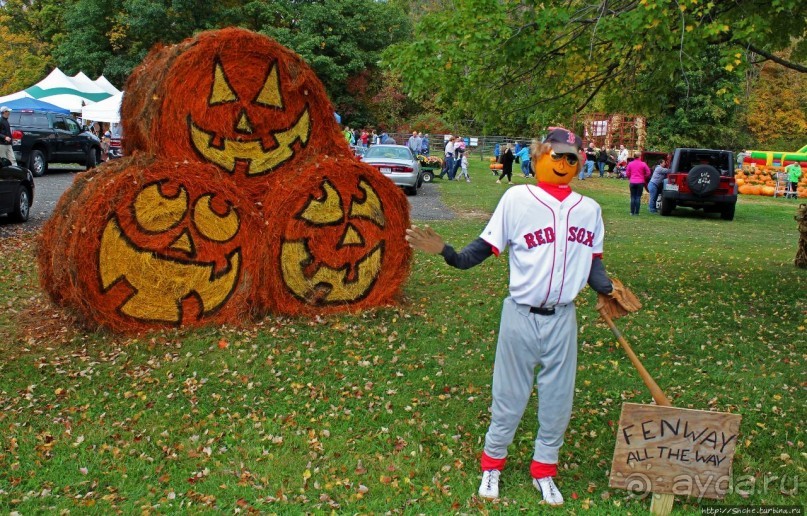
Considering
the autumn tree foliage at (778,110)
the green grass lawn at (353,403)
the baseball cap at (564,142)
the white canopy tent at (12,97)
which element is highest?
the autumn tree foliage at (778,110)

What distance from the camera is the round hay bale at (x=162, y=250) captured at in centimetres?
645

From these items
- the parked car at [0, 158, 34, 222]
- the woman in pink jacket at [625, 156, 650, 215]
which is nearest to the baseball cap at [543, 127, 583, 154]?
the parked car at [0, 158, 34, 222]

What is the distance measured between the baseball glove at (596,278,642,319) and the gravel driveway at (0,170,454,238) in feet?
21.2

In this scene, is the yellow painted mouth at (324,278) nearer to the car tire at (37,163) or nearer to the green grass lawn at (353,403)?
the green grass lawn at (353,403)

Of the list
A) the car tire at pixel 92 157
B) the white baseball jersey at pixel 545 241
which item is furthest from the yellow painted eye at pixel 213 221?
the car tire at pixel 92 157

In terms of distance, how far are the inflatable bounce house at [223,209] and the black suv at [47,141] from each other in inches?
586

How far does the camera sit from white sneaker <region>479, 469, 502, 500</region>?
420 cm

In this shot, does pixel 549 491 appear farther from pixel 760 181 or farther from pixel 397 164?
pixel 760 181

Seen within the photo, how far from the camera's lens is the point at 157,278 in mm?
6707

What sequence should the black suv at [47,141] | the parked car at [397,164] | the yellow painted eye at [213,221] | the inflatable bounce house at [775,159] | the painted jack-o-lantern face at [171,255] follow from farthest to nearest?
the inflatable bounce house at [775,159] → the parked car at [397,164] → the black suv at [47,141] → the yellow painted eye at [213,221] → the painted jack-o-lantern face at [171,255]

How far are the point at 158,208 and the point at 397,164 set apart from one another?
14.9 metres

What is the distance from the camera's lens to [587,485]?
14.5 ft

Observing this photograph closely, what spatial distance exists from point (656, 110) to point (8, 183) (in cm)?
1024

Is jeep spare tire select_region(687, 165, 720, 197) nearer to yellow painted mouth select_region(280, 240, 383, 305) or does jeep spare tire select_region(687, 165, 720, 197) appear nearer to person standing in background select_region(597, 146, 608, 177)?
yellow painted mouth select_region(280, 240, 383, 305)
